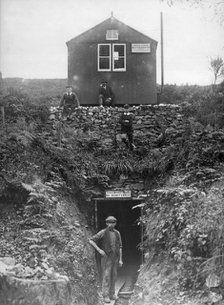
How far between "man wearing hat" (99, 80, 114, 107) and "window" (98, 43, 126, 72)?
0.93 m

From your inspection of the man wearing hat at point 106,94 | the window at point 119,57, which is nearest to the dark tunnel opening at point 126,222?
the man wearing hat at point 106,94

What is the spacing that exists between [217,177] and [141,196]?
8.25 feet

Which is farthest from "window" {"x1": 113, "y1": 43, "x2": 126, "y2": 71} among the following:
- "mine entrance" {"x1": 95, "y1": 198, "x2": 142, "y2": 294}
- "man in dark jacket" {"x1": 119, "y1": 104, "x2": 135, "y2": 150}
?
"mine entrance" {"x1": 95, "y1": 198, "x2": 142, "y2": 294}

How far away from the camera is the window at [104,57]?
78.9ft

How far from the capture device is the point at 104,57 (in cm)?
2416

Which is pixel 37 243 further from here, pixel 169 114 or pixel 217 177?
pixel 169 114

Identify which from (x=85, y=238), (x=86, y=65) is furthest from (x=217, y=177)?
(x=86, y=65)

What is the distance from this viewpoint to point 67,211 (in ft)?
40.7

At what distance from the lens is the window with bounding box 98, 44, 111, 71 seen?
947 inches

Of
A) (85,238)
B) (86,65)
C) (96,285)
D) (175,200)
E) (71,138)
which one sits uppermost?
(86,65)

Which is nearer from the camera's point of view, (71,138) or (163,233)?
Answer: (163,233)

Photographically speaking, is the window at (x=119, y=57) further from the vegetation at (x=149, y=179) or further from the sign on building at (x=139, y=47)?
the vegetation at (x=149, y=179)

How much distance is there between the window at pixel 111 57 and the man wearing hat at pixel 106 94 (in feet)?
3.05

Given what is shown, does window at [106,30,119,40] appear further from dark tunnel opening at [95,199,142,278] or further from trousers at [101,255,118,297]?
trousers at [101,255,118,297]
